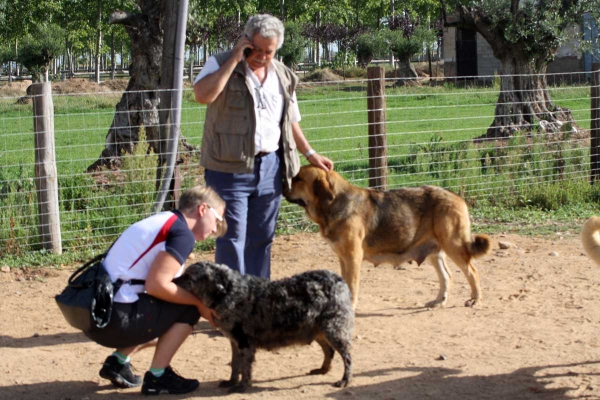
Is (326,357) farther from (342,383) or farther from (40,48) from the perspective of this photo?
(40,48)

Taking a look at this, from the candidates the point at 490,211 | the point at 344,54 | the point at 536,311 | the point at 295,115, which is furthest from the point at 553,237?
the point at 344,54

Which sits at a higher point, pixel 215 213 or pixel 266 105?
pixel 266 105

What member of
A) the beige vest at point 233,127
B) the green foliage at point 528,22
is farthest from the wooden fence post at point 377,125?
the green foliage at point 528,22

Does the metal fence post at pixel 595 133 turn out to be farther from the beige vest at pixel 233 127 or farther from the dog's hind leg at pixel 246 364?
the dog's hind leg at pixel 246 364

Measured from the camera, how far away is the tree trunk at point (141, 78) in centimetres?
1195

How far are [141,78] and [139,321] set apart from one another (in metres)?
8.54

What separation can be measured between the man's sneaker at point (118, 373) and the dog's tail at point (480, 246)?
317 cm

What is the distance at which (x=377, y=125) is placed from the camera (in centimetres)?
962

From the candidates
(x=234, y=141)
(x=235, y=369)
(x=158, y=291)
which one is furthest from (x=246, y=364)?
(x=234, y=141)

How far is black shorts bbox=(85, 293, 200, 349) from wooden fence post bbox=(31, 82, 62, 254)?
167 inches

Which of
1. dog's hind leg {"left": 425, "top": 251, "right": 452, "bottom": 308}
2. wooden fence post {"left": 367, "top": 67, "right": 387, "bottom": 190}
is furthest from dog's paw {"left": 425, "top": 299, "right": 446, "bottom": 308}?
wooden fence post {"left": 367, "top": 67, "right": 387, "bottom": 190}

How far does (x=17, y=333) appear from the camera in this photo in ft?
20.0

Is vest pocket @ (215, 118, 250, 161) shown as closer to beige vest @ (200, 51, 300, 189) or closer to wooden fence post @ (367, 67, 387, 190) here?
beige vest @ (200, 51, 300, 189)

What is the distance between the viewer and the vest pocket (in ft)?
17.0
